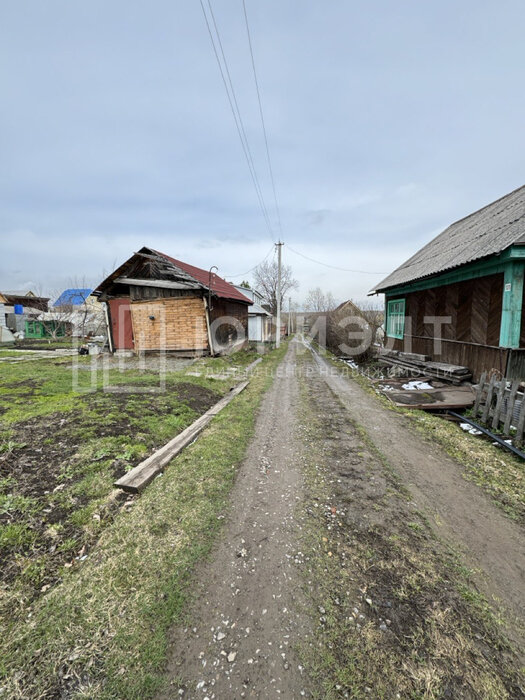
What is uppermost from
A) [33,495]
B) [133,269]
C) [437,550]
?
[133,269]

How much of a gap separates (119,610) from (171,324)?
39.6ft

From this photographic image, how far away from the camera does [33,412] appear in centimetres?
511

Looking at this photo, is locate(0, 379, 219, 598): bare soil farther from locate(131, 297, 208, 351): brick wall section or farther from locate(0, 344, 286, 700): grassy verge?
locate(131, 297, 208, 351): brick wall section

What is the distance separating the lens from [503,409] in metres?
5.34

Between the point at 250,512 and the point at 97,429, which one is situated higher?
the point at 97,429

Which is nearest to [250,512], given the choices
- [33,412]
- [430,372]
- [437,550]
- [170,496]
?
[170,496]

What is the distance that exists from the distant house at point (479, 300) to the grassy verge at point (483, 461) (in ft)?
9.10

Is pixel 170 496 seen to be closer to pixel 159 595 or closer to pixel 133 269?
pixel 159 595

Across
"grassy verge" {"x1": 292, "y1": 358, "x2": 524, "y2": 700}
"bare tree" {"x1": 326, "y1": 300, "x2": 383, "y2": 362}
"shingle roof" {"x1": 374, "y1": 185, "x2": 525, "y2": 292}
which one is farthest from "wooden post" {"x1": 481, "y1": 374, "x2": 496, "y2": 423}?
"bare tree" {"x1": 326, "y1": 300, "x2": 383, "y2": 362}

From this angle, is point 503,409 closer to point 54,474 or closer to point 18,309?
point 54,474

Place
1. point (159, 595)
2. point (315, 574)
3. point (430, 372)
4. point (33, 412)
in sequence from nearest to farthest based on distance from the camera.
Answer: point (159, 595) < point (315, 574) < point (33, 412) < point (430, 372)

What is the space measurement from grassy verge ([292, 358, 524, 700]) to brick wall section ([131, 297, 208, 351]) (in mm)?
10648

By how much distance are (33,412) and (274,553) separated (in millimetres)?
5023

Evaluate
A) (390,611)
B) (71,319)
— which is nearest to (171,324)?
(390,611)
